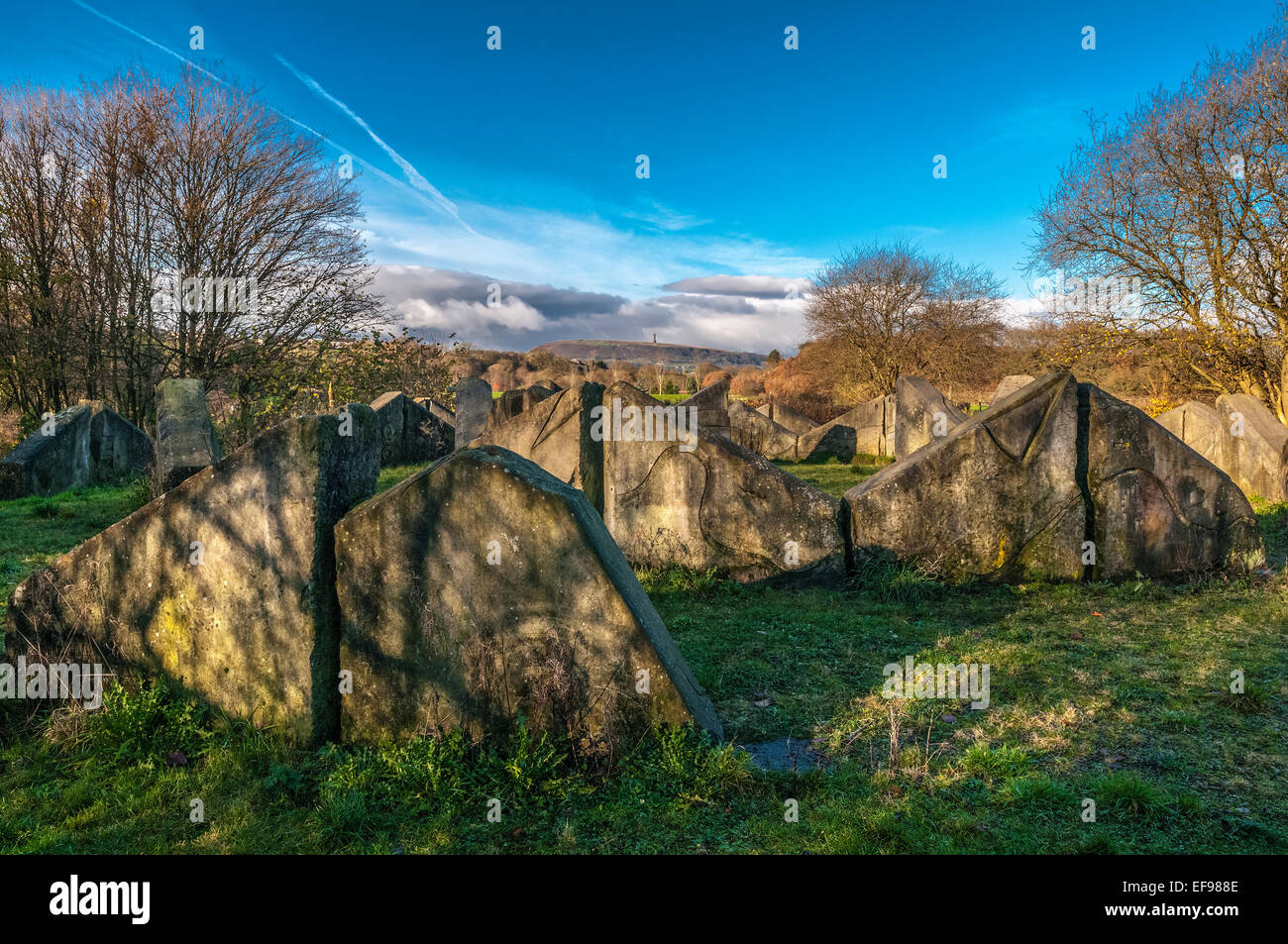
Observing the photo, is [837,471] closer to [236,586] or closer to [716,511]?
[716,511]

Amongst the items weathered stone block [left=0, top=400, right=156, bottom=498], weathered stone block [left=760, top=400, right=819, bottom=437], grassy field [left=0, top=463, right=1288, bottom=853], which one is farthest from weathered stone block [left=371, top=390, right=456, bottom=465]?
grassy field [left=0, top=463, right=1288, bottom=853]

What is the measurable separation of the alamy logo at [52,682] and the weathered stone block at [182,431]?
578 cm

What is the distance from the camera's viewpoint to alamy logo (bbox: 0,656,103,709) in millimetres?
3744

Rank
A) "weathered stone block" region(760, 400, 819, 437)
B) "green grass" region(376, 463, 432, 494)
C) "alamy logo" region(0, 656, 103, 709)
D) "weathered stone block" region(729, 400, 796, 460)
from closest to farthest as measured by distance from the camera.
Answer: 1. "alamy logo" region(0, 656, 103, 709)
2. "green grass" region(376, 463, 432, 494)
3. "weathered stone block" region(729, 400, 796, 460)
4. "weathered stone block" region(760, 400, 819, 437)

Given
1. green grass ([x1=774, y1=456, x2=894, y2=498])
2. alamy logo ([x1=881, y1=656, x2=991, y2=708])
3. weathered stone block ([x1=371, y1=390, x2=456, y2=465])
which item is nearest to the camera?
alamy logo ([x1=881, y1=656, x2=991, y2=708])

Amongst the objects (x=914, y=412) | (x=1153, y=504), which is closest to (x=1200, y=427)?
(x=914, y=412)

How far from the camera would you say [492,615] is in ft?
11.1

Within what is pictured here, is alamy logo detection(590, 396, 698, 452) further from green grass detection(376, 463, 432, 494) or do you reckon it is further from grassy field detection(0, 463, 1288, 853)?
green grass detection(376, 463, 432, 494)

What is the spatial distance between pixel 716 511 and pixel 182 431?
23.6 feet

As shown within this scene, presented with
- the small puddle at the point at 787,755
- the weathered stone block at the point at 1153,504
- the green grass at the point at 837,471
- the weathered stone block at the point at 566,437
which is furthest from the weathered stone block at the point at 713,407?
the small puddle at the point at 787,755

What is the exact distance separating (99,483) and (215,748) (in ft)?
39.0

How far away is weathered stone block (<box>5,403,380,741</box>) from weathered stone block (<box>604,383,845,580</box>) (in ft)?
11.7
